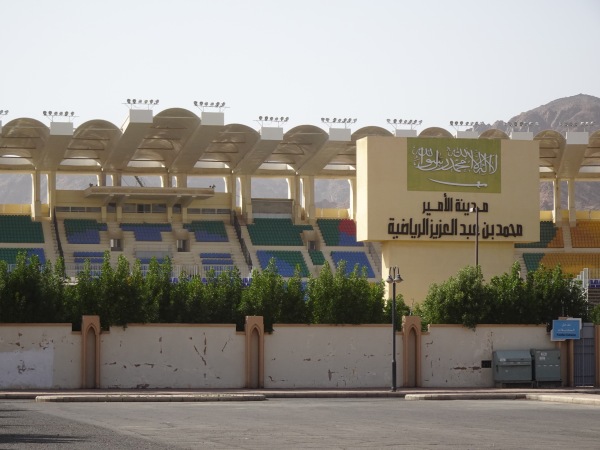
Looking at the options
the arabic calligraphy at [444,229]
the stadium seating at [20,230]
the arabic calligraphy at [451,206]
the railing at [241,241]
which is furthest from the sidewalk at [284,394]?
the stadium seating at [20,230]

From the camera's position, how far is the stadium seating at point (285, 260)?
8500 centimetres

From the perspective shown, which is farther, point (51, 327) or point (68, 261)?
point (68, 261)

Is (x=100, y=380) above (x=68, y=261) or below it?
below

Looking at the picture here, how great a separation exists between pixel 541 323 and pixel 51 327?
20.0m

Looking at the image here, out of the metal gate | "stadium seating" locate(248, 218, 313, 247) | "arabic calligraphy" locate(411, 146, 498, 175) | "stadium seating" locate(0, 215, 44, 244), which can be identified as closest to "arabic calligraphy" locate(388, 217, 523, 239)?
"arabic calligraphy" locate(411, 146, 498, 175)

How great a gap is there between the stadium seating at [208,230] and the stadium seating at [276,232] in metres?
1.89

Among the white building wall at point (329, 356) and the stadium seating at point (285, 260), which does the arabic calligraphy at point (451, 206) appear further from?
the white building wall at point (329, 356)

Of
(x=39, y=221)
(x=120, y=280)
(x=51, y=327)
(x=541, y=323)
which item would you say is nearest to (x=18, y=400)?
(x=51, y=327)

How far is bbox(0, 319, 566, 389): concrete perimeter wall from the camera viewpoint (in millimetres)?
49281

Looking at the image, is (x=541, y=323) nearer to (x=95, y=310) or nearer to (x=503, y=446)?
(x=95, y=310)

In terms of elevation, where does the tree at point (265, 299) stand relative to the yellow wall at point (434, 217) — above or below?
below

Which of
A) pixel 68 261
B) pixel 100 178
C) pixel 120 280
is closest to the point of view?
pixel 120 280

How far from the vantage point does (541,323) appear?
55.8 m

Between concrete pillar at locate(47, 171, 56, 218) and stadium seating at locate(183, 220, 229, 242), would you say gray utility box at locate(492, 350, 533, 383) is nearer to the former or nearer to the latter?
stadium seating at locate(183, 220, 229, 242)
